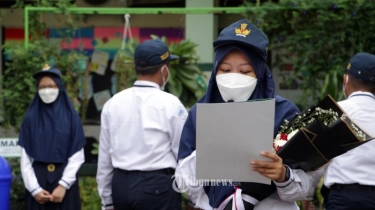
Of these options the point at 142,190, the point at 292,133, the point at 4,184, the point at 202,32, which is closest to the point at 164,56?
the point at 142,190

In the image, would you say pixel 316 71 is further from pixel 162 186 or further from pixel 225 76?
pixel 225 76

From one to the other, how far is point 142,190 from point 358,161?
1.52 m

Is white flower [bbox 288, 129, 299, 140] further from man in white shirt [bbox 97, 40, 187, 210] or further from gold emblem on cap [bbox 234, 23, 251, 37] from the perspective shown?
man in white shirt [bbox 97, 40, 187, 210]

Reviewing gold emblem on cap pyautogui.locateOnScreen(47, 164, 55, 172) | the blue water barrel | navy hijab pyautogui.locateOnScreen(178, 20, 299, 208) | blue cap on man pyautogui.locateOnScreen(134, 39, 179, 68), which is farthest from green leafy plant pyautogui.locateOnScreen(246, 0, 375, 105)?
navy hijab pyautogui.locateOnScreen(178, 20, 299, 208)

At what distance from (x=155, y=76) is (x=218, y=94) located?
7.26 ft

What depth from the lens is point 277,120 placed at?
3.56 m

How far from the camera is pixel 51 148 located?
265 inches

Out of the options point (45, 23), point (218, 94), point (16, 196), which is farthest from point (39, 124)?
point (218, 94)

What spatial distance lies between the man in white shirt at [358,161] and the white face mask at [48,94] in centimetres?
259

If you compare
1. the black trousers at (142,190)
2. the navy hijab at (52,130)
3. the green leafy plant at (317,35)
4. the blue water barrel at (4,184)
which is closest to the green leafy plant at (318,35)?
the green leafy plant at (317,35)

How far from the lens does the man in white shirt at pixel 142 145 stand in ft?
18.5

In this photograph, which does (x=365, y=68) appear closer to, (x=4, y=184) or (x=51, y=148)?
(x=51, y=148)

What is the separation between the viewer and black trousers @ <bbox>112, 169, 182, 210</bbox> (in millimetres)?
5594

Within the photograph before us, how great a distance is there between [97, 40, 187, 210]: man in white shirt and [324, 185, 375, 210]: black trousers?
1.16m
